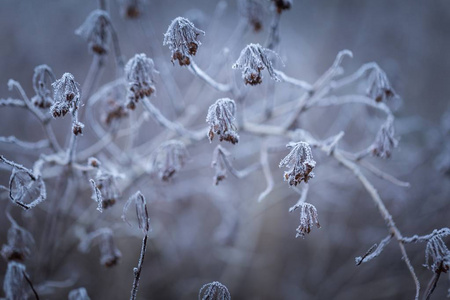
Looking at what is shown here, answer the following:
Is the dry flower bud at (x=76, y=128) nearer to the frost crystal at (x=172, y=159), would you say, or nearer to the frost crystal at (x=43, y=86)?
the frost crystal at (x=43, y=86)

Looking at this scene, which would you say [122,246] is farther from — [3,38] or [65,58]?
[3,38]

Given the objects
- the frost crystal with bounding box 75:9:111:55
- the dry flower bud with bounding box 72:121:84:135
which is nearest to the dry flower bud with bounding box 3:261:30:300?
the dry flower bud with bounding box 72:121:84:135

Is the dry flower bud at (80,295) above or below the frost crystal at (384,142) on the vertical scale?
below

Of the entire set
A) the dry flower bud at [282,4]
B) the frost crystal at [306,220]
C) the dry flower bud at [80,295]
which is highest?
the dry flower bud at [282,4]

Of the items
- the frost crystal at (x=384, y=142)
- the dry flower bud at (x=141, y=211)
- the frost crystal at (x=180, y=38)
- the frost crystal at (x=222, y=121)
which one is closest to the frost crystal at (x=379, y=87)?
the frost crystal at (x=384, y=142)

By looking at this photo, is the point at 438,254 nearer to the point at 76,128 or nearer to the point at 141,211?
the point at 141,211

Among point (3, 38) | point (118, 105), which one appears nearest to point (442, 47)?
point (118, 105)

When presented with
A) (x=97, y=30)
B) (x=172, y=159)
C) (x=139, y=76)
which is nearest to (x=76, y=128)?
(x=139, y=76)
